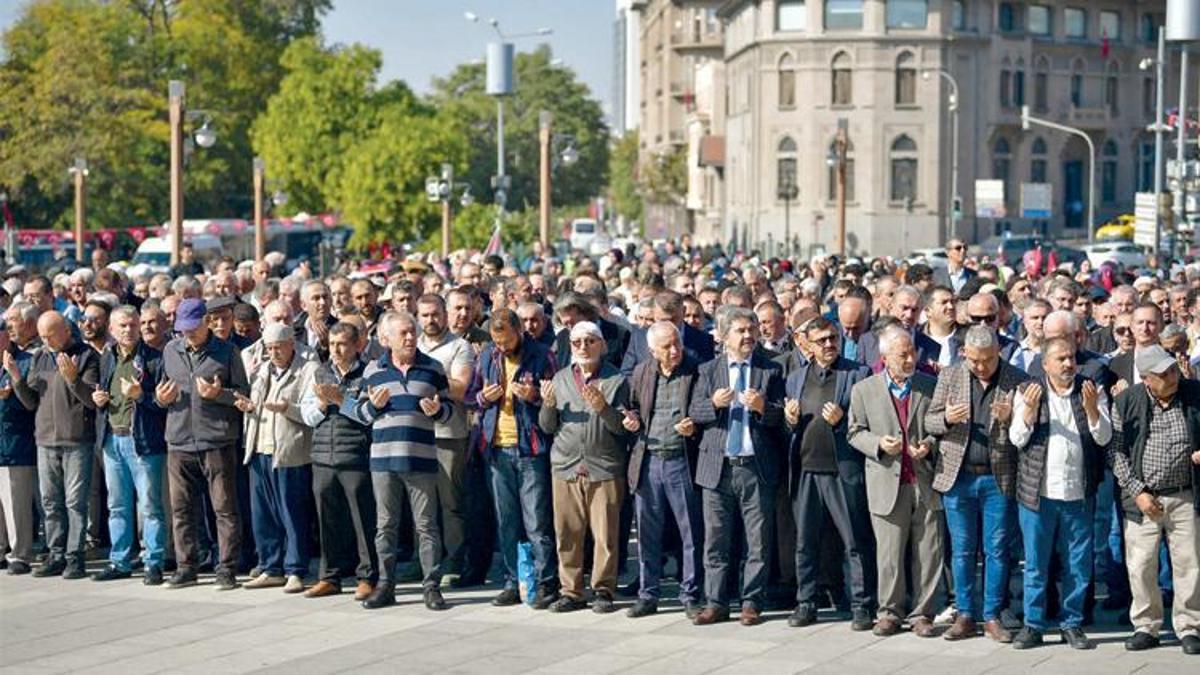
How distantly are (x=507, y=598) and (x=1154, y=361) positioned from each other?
14.6 feet

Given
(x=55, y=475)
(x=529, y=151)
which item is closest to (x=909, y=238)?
(x=529, y=151)

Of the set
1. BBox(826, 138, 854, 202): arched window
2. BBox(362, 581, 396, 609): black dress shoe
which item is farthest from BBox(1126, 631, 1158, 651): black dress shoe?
BBox(826, 138, 854, 202): arched window

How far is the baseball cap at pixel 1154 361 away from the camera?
11945 mm

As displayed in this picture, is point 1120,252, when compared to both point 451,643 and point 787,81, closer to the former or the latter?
point 787,81

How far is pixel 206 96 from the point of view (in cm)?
8144

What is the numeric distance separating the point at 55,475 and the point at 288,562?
204cm

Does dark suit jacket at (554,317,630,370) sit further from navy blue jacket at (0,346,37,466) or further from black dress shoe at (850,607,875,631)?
navy blue jacket at (0,346,37,466)

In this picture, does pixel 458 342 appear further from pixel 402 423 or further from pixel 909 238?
pixel 909 238

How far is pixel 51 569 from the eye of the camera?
15.2m

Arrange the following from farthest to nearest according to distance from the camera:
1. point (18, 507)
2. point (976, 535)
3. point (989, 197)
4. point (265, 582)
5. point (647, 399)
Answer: point (989, 197) < point (18, 507) < point (265, 582) < point (647, 399) < point (976, 535)

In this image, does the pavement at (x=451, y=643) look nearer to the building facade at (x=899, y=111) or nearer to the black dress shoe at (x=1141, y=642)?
the black dress shoe at (x=1141, y=642)

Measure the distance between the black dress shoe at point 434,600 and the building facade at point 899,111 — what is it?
66.3 m

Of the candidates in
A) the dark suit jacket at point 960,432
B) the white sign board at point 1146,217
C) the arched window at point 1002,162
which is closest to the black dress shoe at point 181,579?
the dark suit jacket at point 960,432

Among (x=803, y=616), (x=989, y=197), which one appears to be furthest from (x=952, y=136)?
(x=803, y=616)
